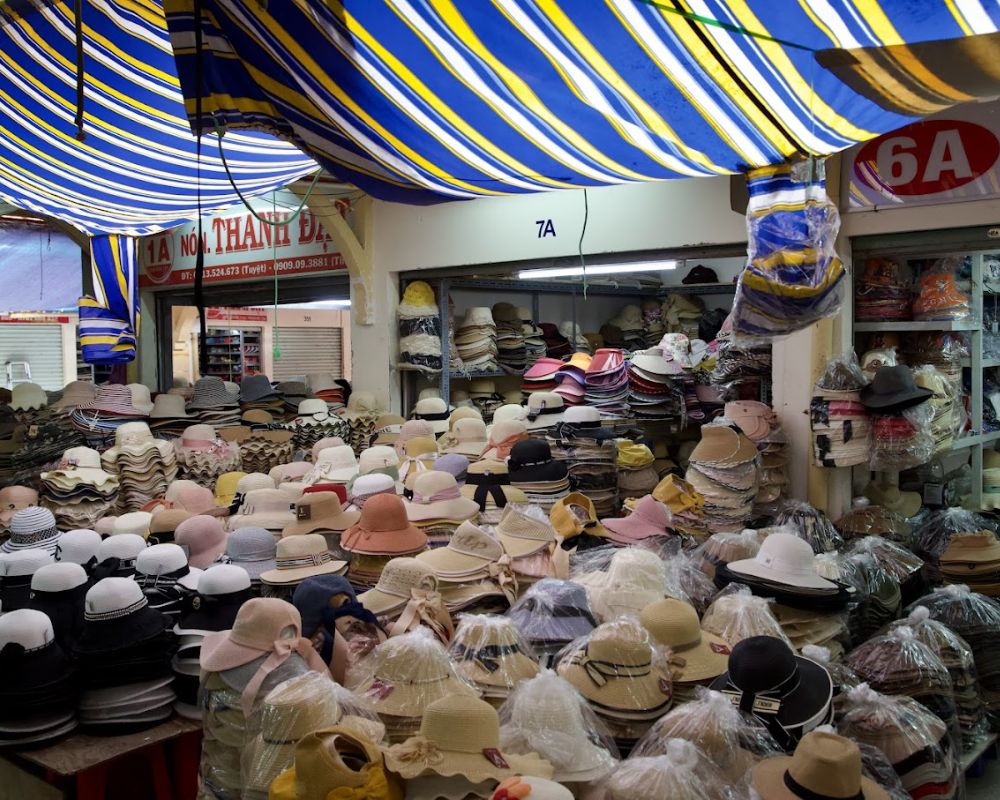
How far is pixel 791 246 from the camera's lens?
11.9 ft

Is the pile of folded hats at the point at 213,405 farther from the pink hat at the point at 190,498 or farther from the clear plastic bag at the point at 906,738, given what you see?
the clear plastic bag at the point at 906,738

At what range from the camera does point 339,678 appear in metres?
2.61

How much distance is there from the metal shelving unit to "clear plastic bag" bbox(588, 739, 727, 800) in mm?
3618

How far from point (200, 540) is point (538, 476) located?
1662mm

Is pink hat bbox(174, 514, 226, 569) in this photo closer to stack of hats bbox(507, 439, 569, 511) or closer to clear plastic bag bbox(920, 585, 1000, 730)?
stack of hats bbox(507, 439, 569, 511)

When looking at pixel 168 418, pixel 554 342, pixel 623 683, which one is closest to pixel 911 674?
pixel 623 683

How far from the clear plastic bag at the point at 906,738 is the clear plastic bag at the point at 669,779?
2.56 feet

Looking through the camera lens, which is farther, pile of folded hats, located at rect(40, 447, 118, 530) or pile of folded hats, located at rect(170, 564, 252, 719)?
pile of folded hats, located at rect(40, 447, 118, 530)

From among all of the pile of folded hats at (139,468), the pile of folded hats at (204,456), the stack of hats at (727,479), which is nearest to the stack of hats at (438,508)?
the stack of hats at (727,479)

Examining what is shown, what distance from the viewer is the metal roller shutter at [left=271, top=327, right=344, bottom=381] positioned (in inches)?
614

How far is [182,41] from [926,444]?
13.3 ft

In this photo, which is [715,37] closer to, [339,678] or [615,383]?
[339,678]

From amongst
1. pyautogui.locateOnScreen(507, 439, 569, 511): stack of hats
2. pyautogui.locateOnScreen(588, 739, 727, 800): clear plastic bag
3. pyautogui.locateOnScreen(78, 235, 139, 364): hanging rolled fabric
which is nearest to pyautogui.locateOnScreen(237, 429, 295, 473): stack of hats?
pyautogui.locateOnScreen(78, 235, 139, 364): hanging rolled fabric

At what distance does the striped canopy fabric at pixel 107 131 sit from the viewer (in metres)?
4.22
